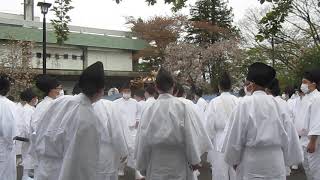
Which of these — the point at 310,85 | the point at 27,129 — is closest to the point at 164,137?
the point at 310,85

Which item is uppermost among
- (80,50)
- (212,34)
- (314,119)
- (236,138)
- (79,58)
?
(212,34)

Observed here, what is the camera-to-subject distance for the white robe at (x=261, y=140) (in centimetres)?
532

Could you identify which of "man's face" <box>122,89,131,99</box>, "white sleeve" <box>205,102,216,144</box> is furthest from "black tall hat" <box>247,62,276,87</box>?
"man's face" <box>122,89,131,99</box>

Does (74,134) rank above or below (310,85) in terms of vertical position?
below

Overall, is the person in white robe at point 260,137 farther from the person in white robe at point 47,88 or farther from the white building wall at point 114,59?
the white building wall at point 114,59

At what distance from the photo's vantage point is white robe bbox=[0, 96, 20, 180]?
300 inches

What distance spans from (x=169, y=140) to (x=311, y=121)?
2.99 m

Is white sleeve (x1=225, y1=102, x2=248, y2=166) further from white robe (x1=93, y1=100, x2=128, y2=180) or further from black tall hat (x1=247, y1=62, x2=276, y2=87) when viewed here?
white robe (x1=93, y1=100, x2=128, y2=180)

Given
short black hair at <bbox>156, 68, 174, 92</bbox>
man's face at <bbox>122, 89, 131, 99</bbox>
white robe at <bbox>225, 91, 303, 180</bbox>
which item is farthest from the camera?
man's face at <bbox>122, 89, 131, 99</bbox>

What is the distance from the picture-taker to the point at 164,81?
18.7ft

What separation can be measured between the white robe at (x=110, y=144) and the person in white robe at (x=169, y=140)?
725mm

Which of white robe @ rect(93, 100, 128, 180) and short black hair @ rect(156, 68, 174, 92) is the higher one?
short black hair @ rect(156, 68, 174, 92)

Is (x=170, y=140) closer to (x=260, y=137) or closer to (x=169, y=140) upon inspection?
(x=169, y=140)

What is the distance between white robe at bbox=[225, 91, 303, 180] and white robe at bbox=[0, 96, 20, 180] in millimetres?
3918
